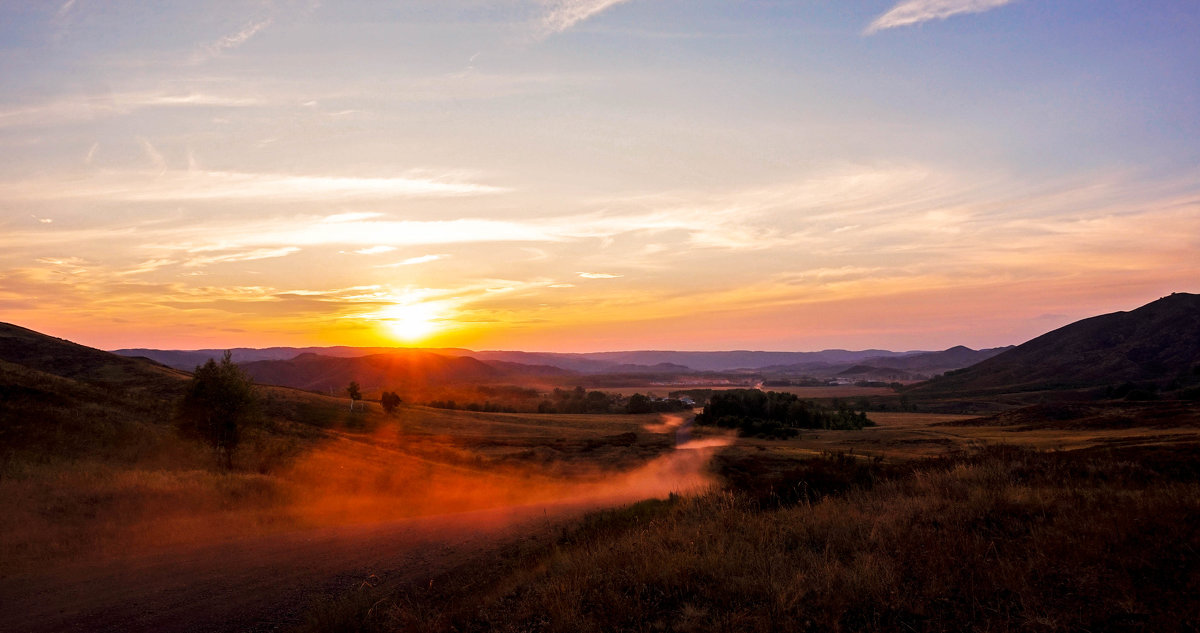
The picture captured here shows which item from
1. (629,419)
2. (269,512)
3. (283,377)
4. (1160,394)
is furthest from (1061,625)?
(283,377)

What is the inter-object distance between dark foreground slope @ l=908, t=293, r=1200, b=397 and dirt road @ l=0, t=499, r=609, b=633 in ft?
462

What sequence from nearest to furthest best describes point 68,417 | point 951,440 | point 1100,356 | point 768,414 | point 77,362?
point 68,417 < point 951,440 < point 77,362 < point 768,414 < point 1100,356

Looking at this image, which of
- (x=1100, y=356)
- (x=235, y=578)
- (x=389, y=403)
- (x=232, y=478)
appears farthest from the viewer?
(x=1100, y=356)

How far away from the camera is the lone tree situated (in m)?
29.1

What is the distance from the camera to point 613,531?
45.3 feet

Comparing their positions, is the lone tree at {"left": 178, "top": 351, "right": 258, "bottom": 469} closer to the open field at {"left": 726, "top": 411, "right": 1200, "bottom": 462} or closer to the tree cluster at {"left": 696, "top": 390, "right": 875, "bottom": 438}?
the open field at {"left": 726, "top": 411, "right": 1200, "bottom": 462}

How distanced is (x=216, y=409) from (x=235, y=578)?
20475 millimetres

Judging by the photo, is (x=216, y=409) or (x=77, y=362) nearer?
(x=216, y=409)

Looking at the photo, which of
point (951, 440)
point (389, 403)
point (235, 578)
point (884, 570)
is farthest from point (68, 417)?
point (951, 440)

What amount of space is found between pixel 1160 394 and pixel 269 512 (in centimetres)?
9429

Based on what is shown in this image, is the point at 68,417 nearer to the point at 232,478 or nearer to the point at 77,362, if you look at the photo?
the point at 232,478

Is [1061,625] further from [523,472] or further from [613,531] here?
[523,472]

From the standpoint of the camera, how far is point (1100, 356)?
150375mm

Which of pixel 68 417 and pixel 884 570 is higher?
pixel 68 417
